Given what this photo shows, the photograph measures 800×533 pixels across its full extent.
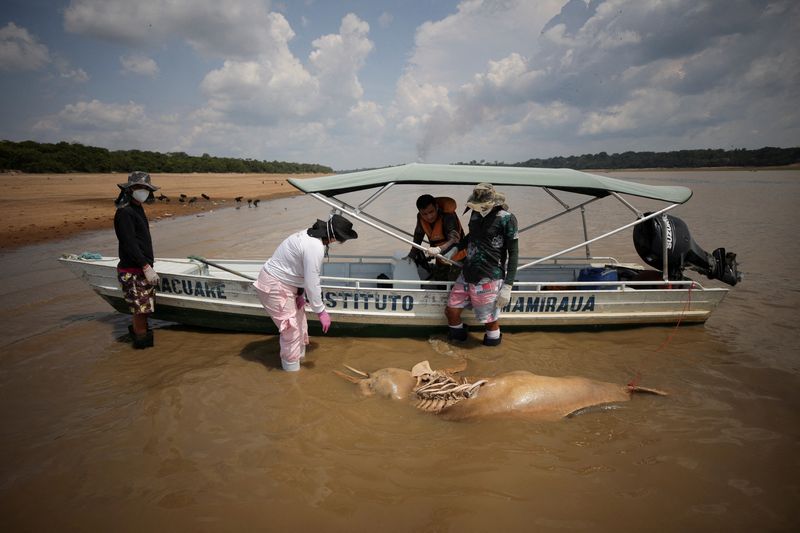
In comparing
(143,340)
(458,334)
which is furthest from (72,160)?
(458,334)

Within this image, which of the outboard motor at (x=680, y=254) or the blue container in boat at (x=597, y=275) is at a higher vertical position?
the outboard motor at (x=680, y=254)

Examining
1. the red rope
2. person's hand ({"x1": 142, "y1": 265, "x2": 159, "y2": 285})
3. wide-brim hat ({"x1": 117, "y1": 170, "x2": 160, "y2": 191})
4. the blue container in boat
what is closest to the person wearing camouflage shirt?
the blue container in boat

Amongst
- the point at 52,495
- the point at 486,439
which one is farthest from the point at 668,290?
the point at 52,495

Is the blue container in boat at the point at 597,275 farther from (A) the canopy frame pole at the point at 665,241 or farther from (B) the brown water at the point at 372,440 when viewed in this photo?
(B) the brown water at the point at 372,440

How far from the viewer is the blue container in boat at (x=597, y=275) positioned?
6.11 meters

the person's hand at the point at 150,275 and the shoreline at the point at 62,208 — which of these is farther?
the shoreline at the point at 62,208

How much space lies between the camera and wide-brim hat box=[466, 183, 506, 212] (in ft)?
14.9

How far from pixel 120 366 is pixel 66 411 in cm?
Result: 98

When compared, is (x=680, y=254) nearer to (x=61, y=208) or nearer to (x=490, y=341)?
(x=490, y=341)

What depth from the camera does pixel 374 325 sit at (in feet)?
18.2

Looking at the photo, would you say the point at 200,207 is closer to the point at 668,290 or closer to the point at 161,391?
the point at 161,391

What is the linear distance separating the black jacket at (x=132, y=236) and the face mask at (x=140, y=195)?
10 cm

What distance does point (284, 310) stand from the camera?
432 centimetres

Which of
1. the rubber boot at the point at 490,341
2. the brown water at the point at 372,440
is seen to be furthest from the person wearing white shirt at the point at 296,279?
the rubber boot at the point at 490,341
